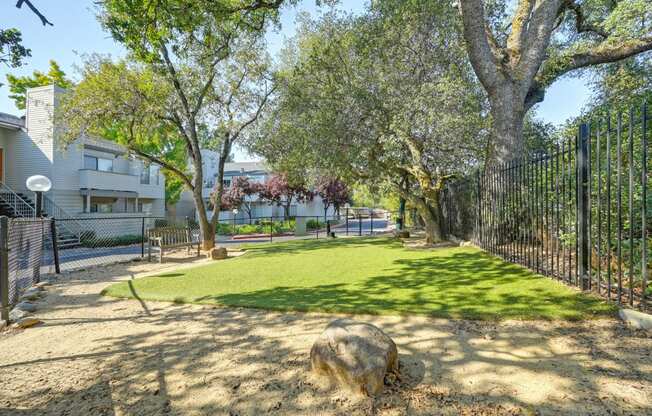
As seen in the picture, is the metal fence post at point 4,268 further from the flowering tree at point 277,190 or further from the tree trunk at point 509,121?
the flowering tree at point 277,190

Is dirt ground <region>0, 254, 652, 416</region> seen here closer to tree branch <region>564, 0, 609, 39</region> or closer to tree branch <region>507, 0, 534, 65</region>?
tree branch <region>507, 0, 534, 65</region>

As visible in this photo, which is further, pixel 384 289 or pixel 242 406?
pixel 384 289

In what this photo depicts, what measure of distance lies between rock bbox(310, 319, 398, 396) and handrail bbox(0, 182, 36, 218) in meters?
19.6

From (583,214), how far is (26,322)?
8.22 metres

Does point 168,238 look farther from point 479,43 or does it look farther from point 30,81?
point 30,81

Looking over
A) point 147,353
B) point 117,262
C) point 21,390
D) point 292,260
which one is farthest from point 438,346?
point 117,262

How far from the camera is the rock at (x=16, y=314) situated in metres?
5.12

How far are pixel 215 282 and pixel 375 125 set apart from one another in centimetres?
700

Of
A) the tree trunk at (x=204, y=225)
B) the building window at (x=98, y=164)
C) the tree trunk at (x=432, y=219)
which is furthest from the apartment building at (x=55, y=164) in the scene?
the tree trunk at (x=432, y=219)

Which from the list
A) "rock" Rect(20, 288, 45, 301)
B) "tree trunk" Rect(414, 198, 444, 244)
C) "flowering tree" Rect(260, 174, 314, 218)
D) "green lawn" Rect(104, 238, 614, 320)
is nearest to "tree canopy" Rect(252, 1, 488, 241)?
"tree trunk" Rect(414, 198, 444, 244)

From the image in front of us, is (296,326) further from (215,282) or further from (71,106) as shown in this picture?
(71,106)

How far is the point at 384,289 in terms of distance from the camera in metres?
5.86

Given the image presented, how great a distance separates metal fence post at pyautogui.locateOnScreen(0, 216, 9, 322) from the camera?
501 centimetres

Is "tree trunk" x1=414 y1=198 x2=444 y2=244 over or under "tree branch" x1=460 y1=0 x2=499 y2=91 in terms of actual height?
under
